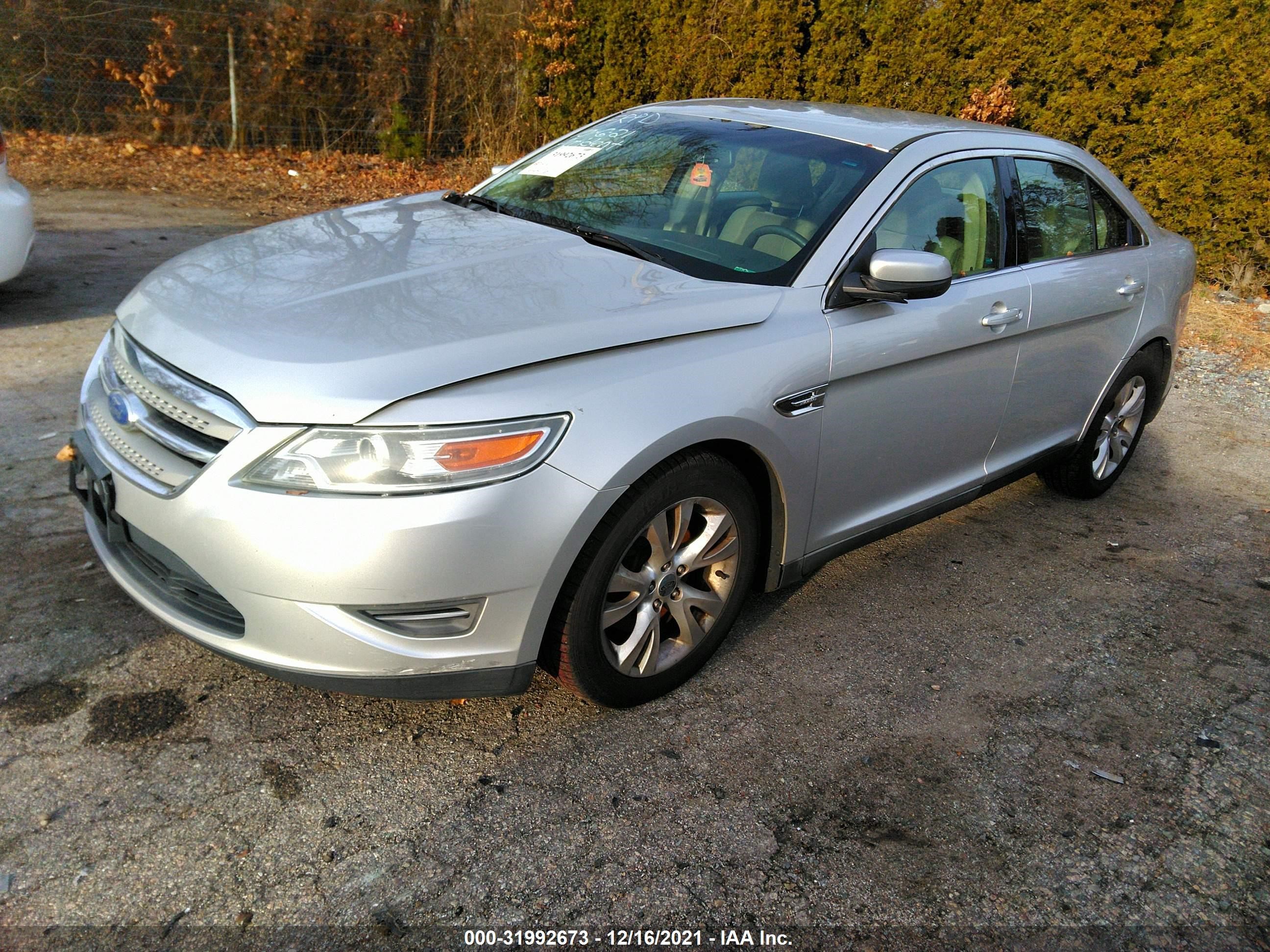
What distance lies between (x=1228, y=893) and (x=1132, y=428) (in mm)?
2952

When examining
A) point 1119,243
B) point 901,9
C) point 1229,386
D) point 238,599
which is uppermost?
point 901,9

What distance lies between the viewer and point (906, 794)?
280 cm

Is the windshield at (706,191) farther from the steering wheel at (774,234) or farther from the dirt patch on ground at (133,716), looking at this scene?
the dirt patch on ground at (133,716)

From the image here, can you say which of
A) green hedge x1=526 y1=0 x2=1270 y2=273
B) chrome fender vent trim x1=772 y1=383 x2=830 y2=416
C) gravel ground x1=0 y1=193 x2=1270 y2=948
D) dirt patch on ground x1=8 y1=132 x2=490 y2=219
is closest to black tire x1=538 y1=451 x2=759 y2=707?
gravel ground x1=0 y1=193 x2=1270 y2=948

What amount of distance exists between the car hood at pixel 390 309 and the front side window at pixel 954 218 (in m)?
0.70

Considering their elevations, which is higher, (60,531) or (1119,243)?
(1119,243)

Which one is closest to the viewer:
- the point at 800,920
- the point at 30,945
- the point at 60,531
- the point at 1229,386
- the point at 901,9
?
the point at 30,945

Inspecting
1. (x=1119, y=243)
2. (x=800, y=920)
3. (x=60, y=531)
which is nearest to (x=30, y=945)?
(x=800, y=920)

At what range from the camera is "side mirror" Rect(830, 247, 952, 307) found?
10.2 ft

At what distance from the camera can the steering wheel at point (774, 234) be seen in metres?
3.28

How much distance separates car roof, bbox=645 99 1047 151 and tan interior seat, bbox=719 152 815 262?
0.85 feet

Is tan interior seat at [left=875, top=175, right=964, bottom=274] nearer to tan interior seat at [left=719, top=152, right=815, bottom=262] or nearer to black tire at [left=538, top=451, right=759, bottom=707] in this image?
tan interior seat at [left=719, top=152, right=815, bottom=262]

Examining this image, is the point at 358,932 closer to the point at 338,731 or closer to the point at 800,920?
the point at 338,731

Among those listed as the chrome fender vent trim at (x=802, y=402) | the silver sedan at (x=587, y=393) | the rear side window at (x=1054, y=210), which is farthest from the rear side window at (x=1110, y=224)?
the chrome fender vent trim at (x=802, y=402)
